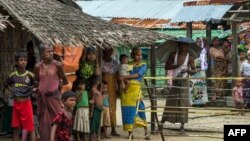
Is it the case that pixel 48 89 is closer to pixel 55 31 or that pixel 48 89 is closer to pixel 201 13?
pixel 55 31

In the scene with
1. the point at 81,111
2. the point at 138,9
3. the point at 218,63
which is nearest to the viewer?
the point at 81,111

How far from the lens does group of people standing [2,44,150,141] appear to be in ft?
32.0

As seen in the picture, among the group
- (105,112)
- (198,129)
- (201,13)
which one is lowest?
(198,129)

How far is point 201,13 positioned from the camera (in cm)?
1817

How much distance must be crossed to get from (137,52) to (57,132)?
4.59 m

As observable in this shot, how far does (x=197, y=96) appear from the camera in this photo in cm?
1802

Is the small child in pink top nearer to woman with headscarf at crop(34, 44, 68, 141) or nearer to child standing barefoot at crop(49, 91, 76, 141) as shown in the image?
woman with headscarf at crop(34, 44, 68, 141)

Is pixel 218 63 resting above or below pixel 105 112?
above

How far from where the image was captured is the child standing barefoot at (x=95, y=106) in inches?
470

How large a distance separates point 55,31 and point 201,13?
8238mm

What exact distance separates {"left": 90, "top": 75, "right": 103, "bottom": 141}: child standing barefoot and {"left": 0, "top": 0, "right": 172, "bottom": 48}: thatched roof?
76 cm

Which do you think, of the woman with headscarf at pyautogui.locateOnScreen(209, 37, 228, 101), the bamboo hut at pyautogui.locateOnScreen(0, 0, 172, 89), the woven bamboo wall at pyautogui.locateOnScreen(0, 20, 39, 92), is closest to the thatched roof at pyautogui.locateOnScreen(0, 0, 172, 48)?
the bamboo hut at pyautogui.locateOnScreen(0, 0, 172, 89)

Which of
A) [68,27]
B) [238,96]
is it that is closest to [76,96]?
[68,27]

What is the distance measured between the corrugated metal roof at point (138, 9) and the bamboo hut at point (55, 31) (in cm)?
1018
